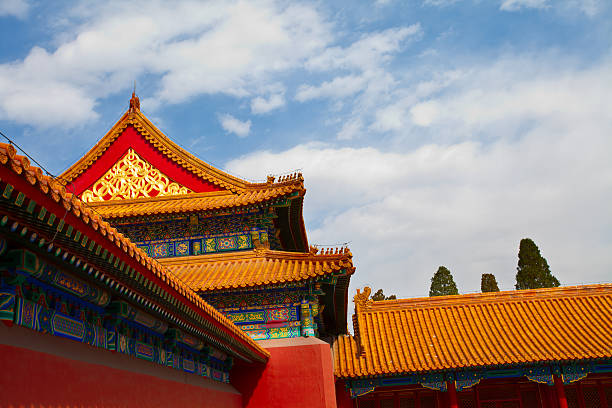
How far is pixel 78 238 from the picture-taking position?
4.59 meters

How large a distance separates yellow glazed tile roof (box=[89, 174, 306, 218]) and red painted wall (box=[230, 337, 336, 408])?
375cm

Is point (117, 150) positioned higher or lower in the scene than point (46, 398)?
higher

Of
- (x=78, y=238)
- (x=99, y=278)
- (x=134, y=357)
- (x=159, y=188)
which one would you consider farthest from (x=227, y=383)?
(x=78, y=238)

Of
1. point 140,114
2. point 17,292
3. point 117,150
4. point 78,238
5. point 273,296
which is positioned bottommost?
point 17,292

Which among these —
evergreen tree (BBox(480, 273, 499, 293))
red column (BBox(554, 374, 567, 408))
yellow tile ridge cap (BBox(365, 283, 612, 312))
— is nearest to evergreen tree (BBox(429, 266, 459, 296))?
evergreen tree (BBox(480, 273, 499, 293))

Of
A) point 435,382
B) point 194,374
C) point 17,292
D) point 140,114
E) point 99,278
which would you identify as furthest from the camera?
point 140,114

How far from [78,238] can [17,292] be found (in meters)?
0.92

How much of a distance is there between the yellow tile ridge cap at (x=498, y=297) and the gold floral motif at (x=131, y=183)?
756 centimetres

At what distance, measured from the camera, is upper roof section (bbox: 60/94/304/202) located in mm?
15500

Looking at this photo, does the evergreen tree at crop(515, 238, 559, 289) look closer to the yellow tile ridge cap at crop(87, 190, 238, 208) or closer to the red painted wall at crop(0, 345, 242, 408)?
the yellow tile ridge cap at crop(87, 190, 238, 208)

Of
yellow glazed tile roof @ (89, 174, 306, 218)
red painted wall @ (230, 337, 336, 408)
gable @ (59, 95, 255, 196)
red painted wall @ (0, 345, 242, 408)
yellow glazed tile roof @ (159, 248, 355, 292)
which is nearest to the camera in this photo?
red painted wall @ (0, 345, 242, 408)

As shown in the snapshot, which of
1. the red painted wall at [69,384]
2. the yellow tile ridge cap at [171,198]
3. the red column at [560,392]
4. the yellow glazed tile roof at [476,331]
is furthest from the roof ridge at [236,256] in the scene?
the red column at [560,392]

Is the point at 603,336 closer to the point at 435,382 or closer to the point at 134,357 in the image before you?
the point at 435,382

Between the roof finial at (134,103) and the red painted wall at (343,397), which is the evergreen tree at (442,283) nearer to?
the red painted wall at (343,397)
